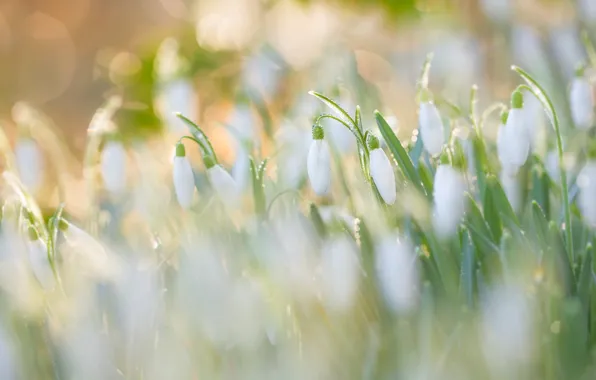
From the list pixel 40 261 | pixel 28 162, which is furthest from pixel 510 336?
pixel 28 162

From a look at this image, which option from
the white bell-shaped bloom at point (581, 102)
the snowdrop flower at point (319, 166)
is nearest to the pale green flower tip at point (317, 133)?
the snowdrop flower at point (319, 166)

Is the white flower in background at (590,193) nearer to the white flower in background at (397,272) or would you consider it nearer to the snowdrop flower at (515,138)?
the snowdrop flower at (515,138)

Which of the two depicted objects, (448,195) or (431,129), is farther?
(431,129)

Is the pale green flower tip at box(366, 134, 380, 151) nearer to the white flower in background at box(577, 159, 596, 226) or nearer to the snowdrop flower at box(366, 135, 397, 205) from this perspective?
the snowdrop flower at box(366, 135, 397, 205)

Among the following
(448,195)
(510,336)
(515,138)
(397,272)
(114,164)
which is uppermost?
(114,164)

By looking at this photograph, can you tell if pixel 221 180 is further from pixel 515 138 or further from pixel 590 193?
pixel 590 193

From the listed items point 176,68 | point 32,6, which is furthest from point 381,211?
point 32,6

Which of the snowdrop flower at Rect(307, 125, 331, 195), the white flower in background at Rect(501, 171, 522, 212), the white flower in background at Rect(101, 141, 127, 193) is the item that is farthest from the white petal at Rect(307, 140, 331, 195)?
the white flower in background at Rect(101, 141, 127, 193)
